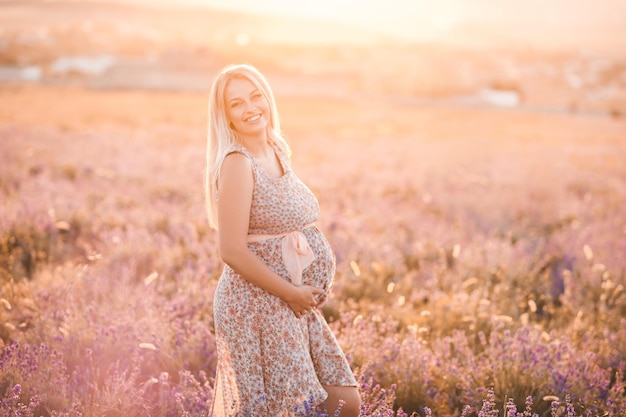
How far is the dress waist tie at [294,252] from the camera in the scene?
2.56 m

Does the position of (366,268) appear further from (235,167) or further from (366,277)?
(235,167)

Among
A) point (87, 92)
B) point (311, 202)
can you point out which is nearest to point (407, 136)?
point (311, 202)

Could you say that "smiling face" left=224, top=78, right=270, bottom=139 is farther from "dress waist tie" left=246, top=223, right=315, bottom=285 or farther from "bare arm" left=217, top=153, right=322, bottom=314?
"dress waist tie" left=246, top=223, right=315, bottom=285

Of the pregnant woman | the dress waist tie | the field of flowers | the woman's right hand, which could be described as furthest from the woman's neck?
the field of flowers

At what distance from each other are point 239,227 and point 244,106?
594 millimetres

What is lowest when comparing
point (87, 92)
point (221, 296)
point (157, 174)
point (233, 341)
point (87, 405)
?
point (87, 92)

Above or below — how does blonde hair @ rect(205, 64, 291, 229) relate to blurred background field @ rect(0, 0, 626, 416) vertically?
above

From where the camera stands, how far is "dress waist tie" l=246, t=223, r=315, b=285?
256 cm

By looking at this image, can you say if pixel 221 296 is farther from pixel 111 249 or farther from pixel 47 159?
pixel 47 159

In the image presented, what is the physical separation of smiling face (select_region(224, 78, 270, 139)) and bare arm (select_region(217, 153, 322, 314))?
0.20 meters

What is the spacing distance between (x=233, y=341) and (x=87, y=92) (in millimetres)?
30249

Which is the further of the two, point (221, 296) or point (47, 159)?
point (47, 159)

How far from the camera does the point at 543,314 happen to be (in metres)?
5.05

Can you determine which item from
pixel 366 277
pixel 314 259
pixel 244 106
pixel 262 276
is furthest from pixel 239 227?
pixel 366 277
